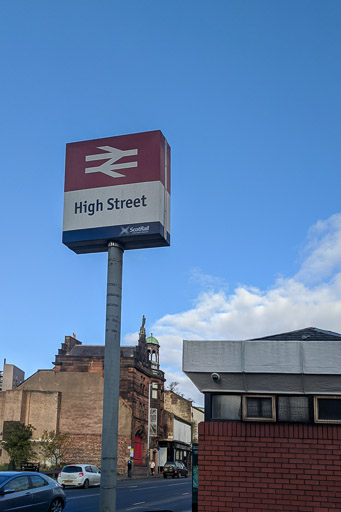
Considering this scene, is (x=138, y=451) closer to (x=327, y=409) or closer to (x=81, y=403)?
(x=81, y=403)

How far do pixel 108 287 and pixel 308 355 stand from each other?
5.33m

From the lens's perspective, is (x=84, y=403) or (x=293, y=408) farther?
(x=84, y=403)

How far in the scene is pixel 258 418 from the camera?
9.75 m

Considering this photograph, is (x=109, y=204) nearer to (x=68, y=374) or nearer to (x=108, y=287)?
(x=108, y=287)

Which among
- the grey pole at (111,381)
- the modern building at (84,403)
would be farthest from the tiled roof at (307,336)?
the modern building at (84,403)

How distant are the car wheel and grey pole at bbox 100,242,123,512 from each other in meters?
3.89

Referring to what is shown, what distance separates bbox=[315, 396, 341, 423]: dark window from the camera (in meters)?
9.50

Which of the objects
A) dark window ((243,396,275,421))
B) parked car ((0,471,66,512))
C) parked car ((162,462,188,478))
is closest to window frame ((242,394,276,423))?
dark window ((243,396,275,421))

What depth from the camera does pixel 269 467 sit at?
9.48 meters

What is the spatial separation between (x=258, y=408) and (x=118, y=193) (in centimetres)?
629

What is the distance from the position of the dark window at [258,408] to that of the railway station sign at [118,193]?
16.5ft

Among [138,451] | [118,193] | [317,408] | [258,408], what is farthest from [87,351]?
[317,408]

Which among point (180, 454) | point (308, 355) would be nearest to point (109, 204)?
point (308, 355)

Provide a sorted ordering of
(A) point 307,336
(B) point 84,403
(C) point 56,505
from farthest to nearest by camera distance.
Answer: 1. (B) point 84,403
2. (C) point 56,505
3. (A) point 307,336
